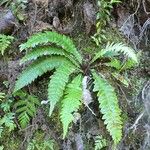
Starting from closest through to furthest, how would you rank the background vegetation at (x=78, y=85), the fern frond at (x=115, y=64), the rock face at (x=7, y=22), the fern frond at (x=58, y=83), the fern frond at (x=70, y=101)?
the fern frond at (x=70, y=101) < the fern frond at (x=58, y=83) < the background vegetation at (x=78, y=85) < the fern frond at (x=115, y=64) < the rock face at (x=7, y=22)

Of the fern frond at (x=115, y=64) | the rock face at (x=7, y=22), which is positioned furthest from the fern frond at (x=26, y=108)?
the rock face at (x=7, y=22)

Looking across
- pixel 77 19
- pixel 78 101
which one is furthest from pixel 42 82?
pixel 77 19

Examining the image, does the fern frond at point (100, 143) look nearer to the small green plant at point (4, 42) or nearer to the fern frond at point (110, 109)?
the fern frond at point (110, 109)

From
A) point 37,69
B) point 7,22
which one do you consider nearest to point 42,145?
point 37,69

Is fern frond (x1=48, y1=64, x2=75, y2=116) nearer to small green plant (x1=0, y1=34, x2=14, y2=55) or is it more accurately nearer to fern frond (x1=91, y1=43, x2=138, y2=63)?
fern frond (x1=91, y1=43, x2=138, y2=63)

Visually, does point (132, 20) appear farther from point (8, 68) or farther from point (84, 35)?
point (8, 68)

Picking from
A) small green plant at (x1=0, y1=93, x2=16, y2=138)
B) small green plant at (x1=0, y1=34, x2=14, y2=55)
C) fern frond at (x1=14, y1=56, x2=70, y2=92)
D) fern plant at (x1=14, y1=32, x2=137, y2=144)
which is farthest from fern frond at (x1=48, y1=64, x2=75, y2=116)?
small green plant at (x1=0, y1=34, x2=14, y2=55)

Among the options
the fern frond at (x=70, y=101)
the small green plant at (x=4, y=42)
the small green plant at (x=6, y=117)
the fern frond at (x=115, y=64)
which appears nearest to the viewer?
the fern frond at (x=70, y=101)
